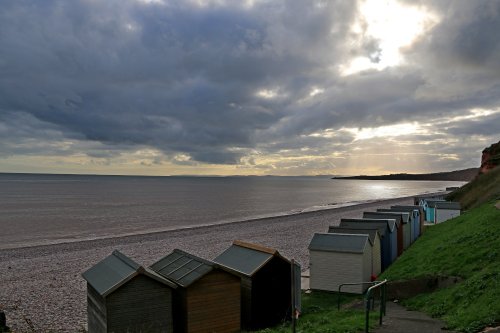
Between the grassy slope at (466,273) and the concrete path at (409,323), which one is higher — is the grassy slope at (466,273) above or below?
above

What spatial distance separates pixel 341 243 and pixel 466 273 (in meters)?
6.41

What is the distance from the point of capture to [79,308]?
22.7m

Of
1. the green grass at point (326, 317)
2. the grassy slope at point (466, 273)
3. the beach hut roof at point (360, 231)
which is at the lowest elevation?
the green grass at point (326, 317)

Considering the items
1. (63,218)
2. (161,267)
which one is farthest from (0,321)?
(63,218)

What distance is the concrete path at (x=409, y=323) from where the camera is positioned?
11.8m

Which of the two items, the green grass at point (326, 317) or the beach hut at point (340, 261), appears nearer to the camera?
the green grass at point (326, 317)

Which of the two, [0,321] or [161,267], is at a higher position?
[161,267]

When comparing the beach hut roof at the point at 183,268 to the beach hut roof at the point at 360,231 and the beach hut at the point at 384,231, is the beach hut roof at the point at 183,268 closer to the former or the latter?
the beach hut roof at the point at 360,231

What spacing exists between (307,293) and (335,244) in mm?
2970

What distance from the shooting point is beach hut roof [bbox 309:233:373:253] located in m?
21.6

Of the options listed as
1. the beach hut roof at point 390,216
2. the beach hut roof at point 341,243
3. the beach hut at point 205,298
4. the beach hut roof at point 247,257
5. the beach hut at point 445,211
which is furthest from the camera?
the beach hut at point 445,211

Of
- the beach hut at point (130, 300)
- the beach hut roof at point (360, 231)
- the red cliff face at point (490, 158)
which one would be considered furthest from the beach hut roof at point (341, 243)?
the red cliff face at point (490, 158)

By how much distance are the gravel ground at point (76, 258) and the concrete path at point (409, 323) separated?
43.7ft

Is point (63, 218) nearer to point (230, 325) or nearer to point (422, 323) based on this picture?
point (230, 325)
